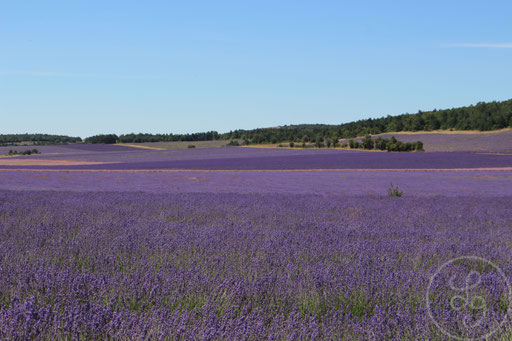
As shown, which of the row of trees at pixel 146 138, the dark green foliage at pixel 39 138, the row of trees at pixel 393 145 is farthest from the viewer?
the dark green foliage at pixel 39 138

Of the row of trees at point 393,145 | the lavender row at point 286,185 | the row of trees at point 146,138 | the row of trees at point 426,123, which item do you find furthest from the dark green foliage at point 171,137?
the lavender row at point 286,185

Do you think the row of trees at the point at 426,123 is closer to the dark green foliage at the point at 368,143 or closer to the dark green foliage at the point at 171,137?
the dark green foliage at the point at 171,137

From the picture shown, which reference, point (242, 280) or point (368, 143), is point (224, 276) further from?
point (368, 143)

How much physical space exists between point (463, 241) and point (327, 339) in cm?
364

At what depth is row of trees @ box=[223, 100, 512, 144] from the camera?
59781 mm

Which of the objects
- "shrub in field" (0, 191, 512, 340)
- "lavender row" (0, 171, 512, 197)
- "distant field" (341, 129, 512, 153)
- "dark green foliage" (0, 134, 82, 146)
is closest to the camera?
"shrub in field" (0, 191, 512, 340)

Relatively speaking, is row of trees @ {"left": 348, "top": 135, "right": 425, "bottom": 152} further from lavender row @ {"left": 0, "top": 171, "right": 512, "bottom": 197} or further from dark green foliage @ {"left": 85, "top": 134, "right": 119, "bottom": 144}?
dark green foliage @ {"left": 85, "top": 134, "right": 119, "bottom": 144}

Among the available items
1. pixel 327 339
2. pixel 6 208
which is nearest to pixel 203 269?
pixel 327 339

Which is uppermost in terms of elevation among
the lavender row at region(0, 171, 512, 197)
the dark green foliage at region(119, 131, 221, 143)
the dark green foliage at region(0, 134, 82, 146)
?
the dark green foliage at region(0, 134, 82, 146)

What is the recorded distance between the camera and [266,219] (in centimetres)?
707

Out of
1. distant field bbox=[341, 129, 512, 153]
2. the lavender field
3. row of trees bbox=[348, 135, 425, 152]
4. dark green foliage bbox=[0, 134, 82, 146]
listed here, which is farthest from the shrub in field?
dark green foliage bbox=[0, 134, 82, 146]

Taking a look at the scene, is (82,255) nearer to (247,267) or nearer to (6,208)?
(247,267)

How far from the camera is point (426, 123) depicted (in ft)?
226

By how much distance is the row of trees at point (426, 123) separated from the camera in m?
59.8
